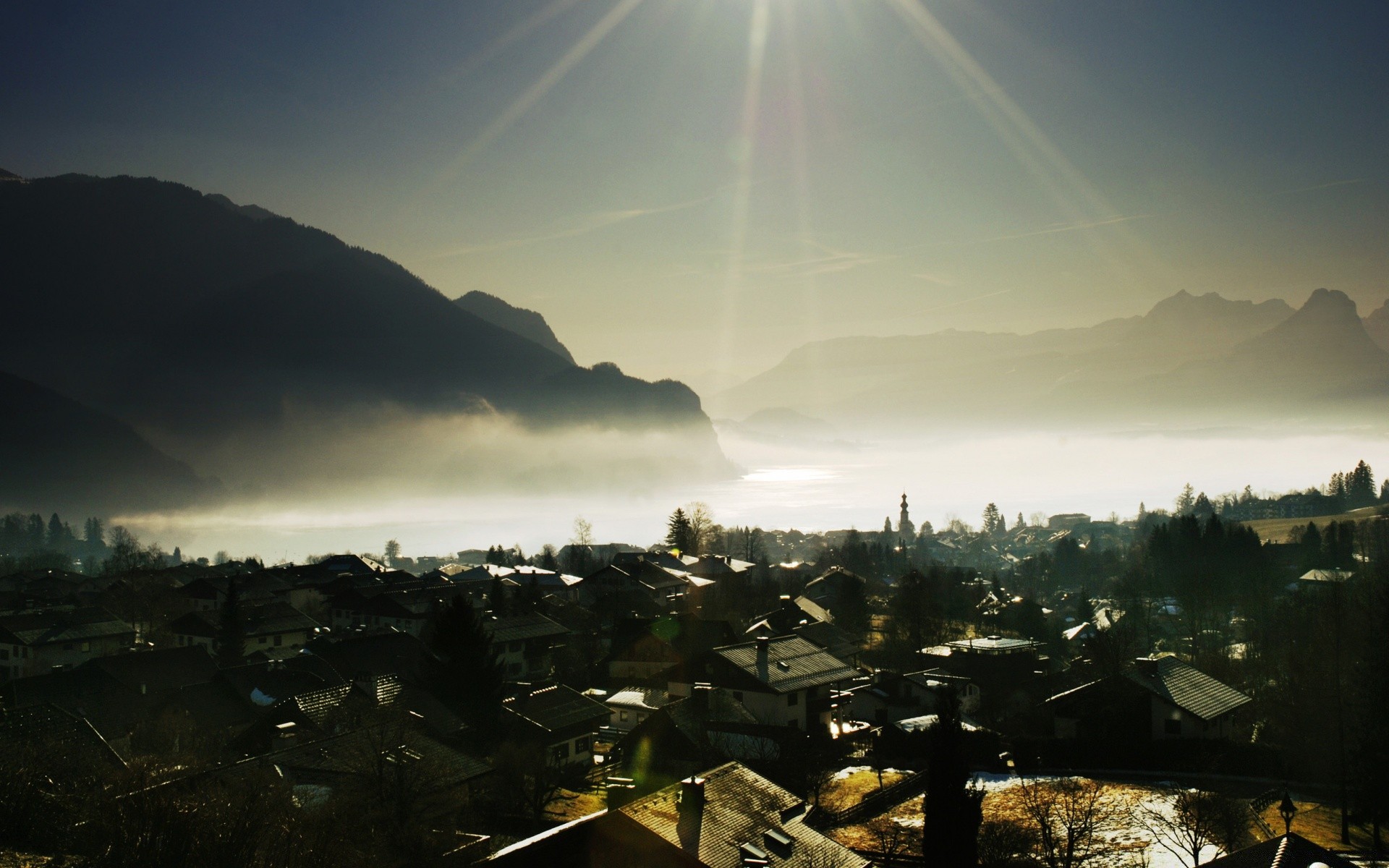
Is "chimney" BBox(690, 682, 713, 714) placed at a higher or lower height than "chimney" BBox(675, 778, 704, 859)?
lower

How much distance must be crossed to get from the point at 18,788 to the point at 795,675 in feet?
98.0

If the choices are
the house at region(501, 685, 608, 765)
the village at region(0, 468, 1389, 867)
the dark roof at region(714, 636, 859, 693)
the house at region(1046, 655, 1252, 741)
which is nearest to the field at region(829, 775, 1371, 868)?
the village at region(0, 468, 1389, 867)

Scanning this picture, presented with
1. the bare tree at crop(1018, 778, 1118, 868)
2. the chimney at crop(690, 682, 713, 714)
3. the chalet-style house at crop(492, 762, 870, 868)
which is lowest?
the bare tree at crop(1018, 778, 1118, 868)

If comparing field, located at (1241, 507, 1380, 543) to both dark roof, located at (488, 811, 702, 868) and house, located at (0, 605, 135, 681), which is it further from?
house, located at (0, 605, 135, 681)

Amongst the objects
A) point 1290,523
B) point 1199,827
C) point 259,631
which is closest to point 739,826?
point 1199,827

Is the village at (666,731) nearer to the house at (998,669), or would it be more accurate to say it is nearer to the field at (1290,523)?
the house at (998,669)

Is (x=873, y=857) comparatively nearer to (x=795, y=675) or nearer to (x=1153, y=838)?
(x=1153, y=838)

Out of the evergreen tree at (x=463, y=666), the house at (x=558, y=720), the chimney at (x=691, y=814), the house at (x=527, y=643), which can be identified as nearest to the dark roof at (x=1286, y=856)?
the chimney at (x=691, y=814)

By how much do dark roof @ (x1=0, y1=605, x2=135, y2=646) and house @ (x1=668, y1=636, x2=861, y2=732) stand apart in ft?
140

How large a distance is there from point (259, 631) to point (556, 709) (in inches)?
1346

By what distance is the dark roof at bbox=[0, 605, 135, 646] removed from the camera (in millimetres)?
55875

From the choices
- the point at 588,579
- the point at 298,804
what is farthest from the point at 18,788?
the point at 588,579

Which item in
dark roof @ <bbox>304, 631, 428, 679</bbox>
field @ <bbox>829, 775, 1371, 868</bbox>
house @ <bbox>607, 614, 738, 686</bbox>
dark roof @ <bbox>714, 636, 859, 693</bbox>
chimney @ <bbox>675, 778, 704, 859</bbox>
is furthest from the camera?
house @ <bbox>607, 614, 738, 686</bbox>

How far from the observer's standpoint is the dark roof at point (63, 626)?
55.9 m
